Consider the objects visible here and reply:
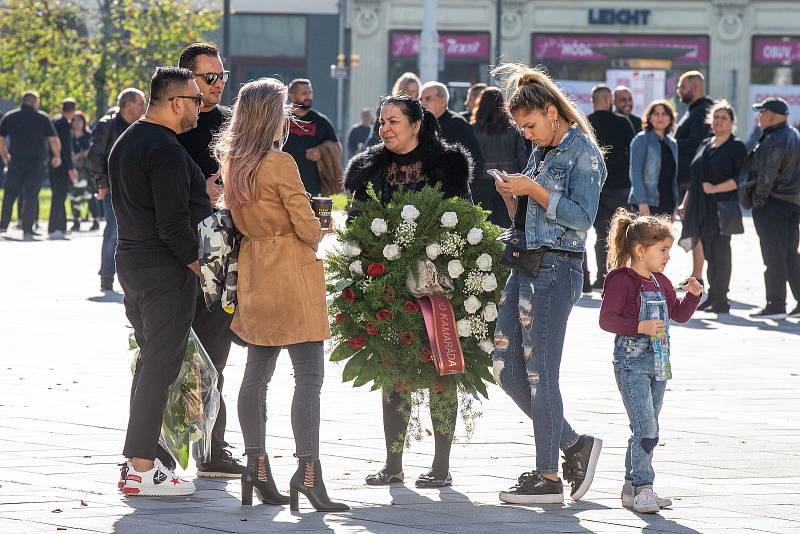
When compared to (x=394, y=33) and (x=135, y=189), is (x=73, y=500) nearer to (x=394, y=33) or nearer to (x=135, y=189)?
(x=135, y=189)

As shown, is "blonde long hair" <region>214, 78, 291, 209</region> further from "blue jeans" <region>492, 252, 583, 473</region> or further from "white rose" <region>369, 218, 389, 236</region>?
"blue jeans" <region>492, 252, 583, 473</region>

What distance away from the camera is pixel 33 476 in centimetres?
713

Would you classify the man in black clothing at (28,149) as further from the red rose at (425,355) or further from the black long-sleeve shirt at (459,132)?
the red rose at (425,355)

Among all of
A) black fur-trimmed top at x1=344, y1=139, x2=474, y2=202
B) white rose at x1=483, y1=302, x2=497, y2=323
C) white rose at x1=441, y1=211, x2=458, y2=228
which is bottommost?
white rose at x1=483, y1=302, x2=497, y2=323

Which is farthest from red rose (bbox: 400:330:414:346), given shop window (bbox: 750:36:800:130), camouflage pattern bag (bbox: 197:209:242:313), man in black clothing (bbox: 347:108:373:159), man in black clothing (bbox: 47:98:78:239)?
shop window (bbox: 750:36:800:130)

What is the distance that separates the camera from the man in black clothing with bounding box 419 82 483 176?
440 inches

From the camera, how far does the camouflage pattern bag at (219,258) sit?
6711 mm

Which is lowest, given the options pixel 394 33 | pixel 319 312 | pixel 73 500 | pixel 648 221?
pixel 73 500

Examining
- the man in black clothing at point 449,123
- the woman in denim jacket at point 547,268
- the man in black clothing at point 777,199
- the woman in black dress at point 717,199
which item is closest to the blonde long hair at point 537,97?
the woman in denim jacket at point 547,268

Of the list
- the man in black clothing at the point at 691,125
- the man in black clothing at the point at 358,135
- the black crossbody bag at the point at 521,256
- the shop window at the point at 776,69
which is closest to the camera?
the black crossbody bag at the point at 521,256

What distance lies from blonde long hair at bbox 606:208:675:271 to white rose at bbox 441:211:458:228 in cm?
69

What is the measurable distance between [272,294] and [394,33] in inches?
1484

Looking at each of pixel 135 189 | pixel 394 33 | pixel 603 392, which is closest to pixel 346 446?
pixel 135 189

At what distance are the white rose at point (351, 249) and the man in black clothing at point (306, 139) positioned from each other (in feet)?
16.8
